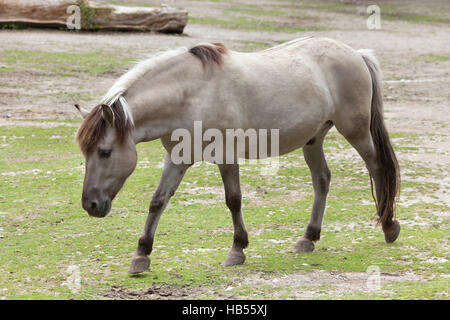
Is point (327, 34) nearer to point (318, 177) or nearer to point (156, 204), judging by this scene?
point (318, 177)

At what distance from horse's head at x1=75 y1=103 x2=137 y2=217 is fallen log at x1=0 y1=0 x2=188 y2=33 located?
13645mm

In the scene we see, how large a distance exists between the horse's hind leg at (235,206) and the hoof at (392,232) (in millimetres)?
1335

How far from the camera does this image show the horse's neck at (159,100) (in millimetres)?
5344

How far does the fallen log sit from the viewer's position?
18.1m

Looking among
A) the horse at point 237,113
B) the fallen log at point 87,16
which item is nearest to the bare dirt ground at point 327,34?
the fallen log at point 87,16

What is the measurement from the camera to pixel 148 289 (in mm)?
5191

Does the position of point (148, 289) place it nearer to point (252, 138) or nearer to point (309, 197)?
point (252, 138)

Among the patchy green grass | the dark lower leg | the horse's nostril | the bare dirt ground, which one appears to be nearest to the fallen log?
the bare dirt ground

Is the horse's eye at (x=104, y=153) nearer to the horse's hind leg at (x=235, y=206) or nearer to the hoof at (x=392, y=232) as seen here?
the horse's hind leg at (x=235, y=206)

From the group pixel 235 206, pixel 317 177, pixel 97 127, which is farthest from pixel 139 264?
pixel 317 177

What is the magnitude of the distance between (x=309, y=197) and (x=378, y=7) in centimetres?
2057

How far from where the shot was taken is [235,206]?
5.86 metres

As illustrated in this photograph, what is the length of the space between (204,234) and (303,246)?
3.19ft

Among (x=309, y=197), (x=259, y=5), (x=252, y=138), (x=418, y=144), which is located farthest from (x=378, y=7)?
(x=252, y=138)
